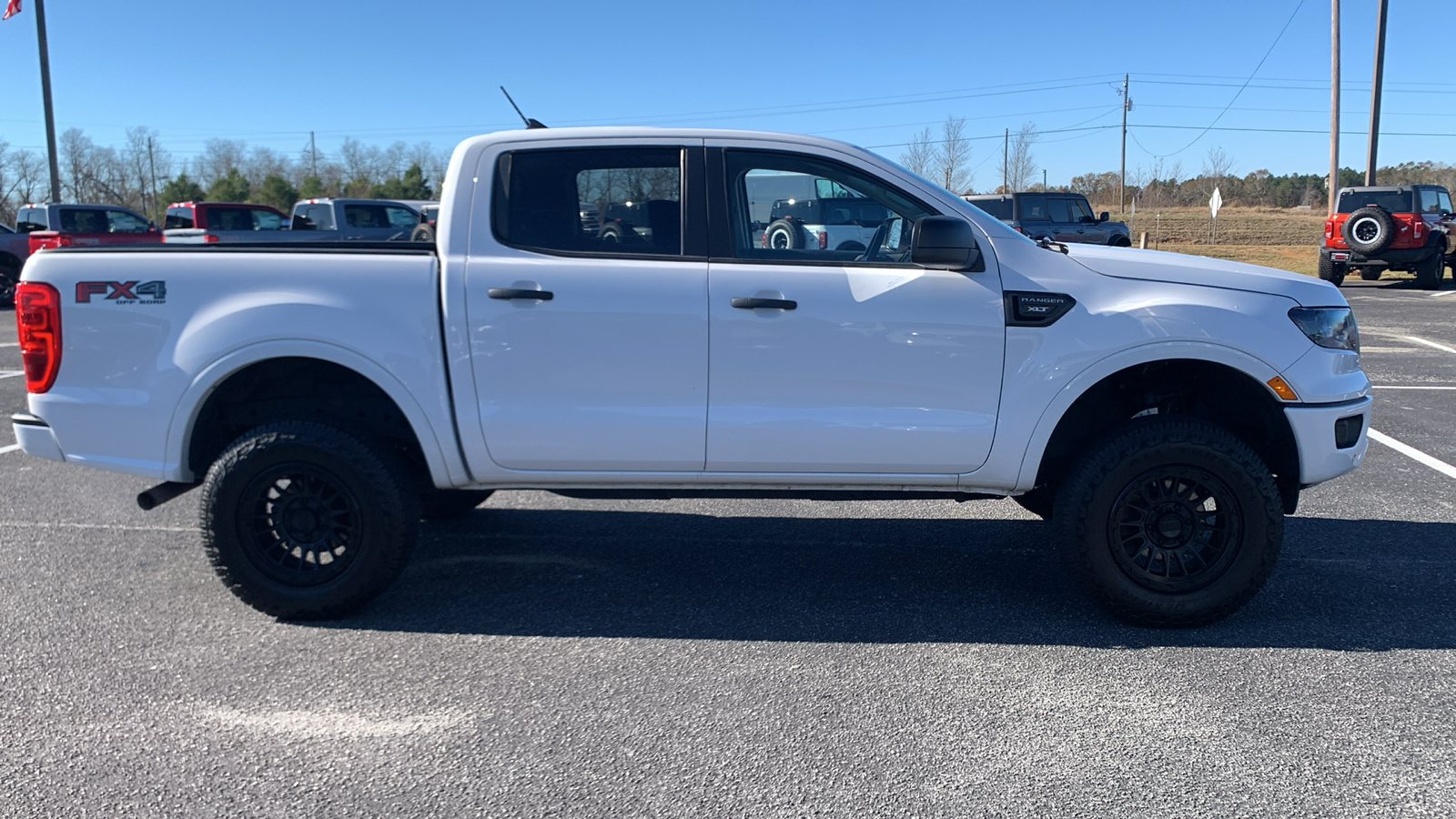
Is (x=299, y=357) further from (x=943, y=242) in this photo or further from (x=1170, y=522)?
(x=1170, y=522)

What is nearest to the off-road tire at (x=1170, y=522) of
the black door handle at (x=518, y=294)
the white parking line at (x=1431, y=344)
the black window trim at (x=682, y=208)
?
the black window trim at (x=682, y=208)

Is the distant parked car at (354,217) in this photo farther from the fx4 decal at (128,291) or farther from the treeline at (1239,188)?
the treeline at (1239,188)

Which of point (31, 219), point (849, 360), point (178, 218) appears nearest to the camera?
point (849, 360)

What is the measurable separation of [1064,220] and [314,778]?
25.1m

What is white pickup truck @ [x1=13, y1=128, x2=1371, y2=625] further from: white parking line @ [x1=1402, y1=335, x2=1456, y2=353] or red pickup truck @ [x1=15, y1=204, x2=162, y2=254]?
red pickup truck @ [x1=15, y1=204, x2=162, y2=254]

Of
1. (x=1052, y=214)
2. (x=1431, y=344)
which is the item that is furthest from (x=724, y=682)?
(x=1052, y=214)

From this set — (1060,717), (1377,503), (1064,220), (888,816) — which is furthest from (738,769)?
(1064,220)

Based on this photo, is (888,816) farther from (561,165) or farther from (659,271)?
(561,165)

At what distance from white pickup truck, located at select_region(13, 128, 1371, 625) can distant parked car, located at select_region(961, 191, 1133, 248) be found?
21550mm

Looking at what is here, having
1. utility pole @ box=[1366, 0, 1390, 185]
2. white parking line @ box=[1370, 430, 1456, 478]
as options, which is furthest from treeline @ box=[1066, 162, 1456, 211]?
white parking line @ box=[1370, 430, 1456, 478]

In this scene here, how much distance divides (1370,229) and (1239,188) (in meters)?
71.5

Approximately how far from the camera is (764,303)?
414cm

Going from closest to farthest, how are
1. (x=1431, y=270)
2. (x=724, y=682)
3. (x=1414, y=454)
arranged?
(x=724, y=682) → (x=1414, y=454) → (x=1431, y=270)

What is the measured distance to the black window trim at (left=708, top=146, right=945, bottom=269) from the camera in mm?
4238
